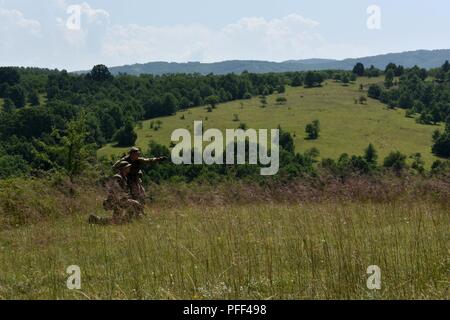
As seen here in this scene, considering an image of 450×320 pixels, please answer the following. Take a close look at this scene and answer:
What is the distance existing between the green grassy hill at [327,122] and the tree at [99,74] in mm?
35487

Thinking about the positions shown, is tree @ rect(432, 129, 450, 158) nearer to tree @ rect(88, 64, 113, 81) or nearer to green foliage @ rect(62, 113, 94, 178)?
green foliage @ rect(62, 113, 94, 178)

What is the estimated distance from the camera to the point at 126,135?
127312 millimetres

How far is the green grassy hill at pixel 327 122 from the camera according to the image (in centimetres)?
12573

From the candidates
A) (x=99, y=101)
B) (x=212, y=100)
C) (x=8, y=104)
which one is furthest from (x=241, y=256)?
(x=212, y=100)

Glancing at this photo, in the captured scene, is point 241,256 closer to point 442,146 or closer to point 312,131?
point 442,146

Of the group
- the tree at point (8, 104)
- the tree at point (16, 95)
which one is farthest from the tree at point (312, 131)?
the tree at point (16, 95)

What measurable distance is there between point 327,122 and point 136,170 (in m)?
143

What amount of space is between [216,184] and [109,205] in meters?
2.71

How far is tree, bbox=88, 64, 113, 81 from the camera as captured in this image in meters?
187

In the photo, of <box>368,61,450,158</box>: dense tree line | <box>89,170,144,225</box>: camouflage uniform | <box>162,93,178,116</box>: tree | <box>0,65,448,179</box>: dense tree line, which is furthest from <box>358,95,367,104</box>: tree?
<box>89,170,144,225</box>: camouflage uniform

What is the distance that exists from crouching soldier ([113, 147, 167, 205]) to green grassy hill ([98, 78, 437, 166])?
95296 millimetres

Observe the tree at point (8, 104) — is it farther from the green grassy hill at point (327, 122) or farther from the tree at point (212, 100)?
the tree at point (212, 100)

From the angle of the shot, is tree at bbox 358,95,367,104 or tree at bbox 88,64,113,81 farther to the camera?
tree at bbox 88,64,113,81
